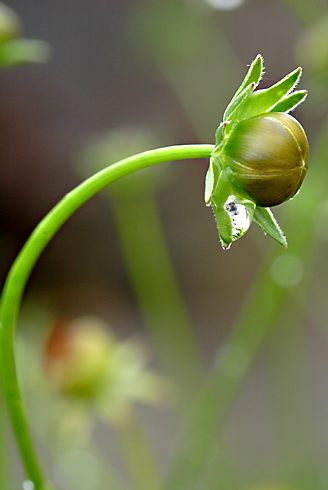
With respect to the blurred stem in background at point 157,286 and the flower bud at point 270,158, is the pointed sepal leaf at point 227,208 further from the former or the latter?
the blurred stem in background at point 157,286

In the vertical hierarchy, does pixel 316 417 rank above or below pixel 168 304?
below

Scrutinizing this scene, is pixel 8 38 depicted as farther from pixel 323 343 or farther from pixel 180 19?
pixel 323 343

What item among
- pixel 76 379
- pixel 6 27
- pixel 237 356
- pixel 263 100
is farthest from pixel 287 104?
pixel 76 379

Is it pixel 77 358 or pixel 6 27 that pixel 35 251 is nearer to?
pixel 6 27

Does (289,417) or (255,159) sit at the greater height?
(255,159)

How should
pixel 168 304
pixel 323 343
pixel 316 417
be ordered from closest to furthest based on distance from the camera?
pixel 168 304 → pixel 316 417 → pixel 323 343

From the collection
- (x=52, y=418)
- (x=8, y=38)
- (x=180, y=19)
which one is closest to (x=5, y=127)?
(x=180, y=19)
